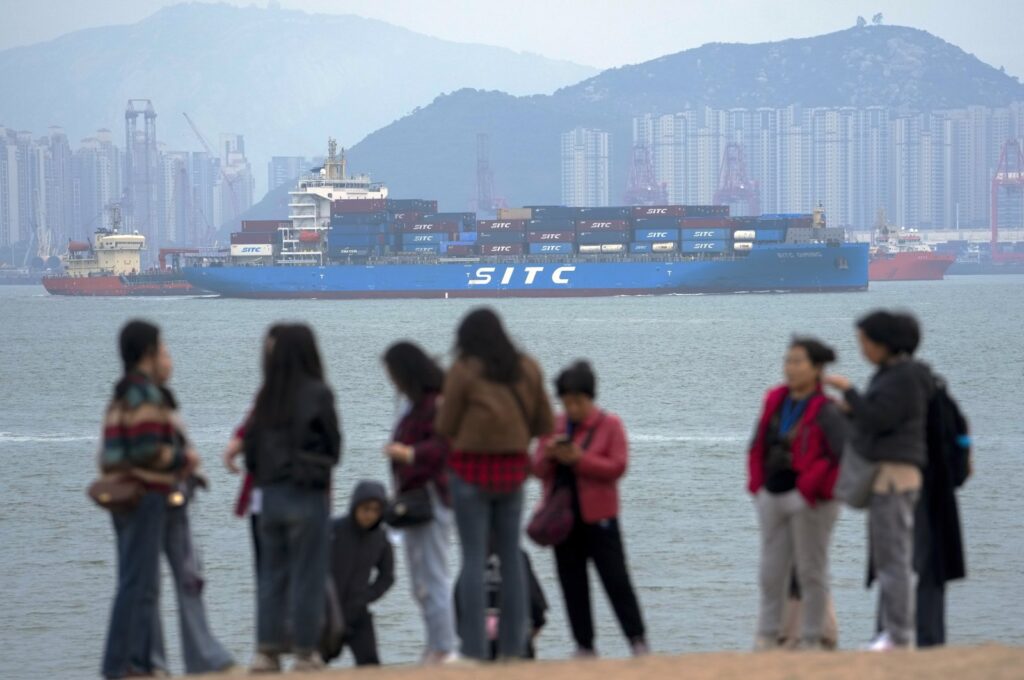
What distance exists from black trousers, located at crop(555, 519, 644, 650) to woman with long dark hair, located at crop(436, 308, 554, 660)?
1.07 ft

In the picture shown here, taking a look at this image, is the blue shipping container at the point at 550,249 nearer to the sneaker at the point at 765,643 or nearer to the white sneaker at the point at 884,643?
the sneaker at the point at 765,643

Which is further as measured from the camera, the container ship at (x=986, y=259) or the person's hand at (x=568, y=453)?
the container ship at (x=986, y=259)

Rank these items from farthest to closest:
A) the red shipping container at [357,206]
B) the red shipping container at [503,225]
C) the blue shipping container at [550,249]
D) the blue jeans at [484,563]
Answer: the red shipping container at [357,206] < the red shipping container at [503,225] < the blue shipping container at [550,249] < the blue jeans at [484,563]

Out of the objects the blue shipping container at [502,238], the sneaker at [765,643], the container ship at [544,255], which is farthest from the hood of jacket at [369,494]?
the blue shipping container at [502,238]

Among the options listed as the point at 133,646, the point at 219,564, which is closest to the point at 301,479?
the point at 133,646

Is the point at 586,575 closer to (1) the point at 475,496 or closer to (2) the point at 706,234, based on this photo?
(1) the point at 475,496

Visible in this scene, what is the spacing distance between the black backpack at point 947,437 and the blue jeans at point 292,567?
2129mm

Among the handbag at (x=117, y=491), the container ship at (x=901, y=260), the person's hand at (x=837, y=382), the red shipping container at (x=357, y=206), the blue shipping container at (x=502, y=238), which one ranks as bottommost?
the handbag at (x=117, y=491)

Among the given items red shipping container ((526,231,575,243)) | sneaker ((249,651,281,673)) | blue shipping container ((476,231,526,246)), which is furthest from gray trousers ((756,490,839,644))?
blue shipping container ((476,231,526,246))

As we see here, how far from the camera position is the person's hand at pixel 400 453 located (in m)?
5.81

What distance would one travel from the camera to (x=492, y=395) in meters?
5.62

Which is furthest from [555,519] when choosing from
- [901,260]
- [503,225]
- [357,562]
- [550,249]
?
[901,260]

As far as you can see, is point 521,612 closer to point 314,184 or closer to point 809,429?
point 809,429

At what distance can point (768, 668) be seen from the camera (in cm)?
541
